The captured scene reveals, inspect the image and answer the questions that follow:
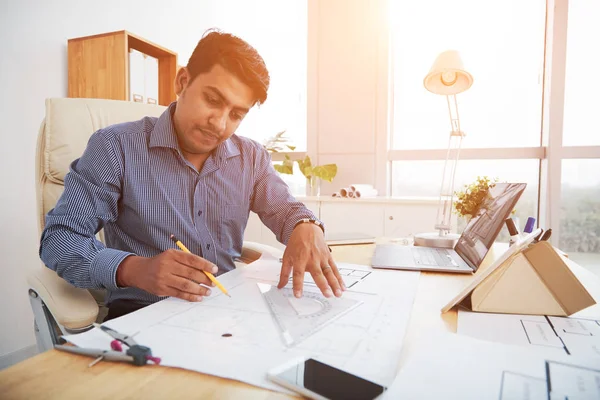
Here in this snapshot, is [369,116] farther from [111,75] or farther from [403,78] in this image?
[111,75]

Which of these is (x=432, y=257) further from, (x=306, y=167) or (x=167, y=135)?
(x=306, y=167)

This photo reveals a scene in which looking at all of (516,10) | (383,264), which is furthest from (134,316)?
(516,10)

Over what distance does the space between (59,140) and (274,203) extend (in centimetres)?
74

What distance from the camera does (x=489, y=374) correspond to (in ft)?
1.36

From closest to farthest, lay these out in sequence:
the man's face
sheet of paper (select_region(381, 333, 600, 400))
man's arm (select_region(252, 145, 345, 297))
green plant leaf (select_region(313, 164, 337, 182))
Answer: sheet of paper (select_region(381, 333, 600, 400)) → man's arm (select_region(252, 145, 345, 297)) → the man's face → green plant leaf (select_region(313, 164, 337, 182))

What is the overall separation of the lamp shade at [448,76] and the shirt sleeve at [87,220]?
50.3 inches

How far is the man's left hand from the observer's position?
75 cm

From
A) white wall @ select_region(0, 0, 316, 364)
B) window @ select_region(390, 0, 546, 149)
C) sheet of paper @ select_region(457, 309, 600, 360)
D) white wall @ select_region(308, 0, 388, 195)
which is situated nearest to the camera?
sheet of paper @ select_region(457, 309, 600, 360)

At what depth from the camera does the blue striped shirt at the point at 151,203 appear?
2.90 ft

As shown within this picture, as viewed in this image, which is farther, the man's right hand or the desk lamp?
the desk lamp

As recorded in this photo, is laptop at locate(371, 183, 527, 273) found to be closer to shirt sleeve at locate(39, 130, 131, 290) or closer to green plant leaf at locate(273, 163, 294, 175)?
shirt sleeve at locate(39, 130, 131, 290)

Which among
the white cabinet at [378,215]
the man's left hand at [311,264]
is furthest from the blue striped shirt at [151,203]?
the white cabinet at [378,215]

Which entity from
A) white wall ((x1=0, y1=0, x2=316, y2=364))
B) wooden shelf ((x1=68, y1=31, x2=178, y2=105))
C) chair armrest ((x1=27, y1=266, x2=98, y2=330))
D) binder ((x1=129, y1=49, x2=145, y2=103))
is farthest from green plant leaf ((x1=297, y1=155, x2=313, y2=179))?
chair armrest ((x1=27, y1=266, x2=98, y2=330))

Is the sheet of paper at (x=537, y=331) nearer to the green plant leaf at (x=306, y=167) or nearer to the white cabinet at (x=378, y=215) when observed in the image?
the white cabinet at (x=378, y=215)
